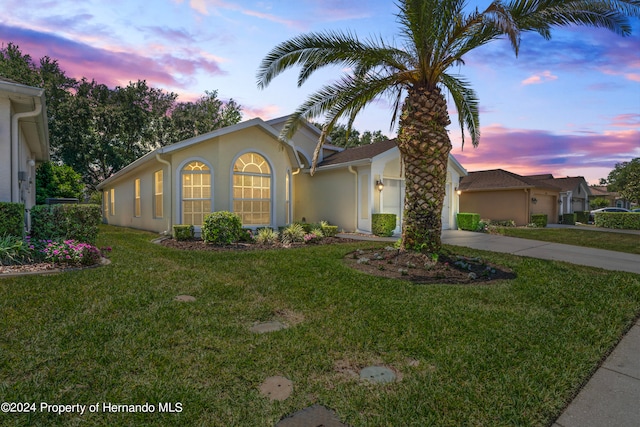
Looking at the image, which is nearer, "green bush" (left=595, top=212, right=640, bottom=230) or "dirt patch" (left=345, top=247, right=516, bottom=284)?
"dirt patch" (left=345, top=247, right=516, bottom=284)

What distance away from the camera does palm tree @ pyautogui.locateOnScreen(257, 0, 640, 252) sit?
6.28 metres

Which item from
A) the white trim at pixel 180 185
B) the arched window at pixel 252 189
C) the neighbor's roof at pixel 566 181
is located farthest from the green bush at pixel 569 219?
the white trim at pixel 180 185

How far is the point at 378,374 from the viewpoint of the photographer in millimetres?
2857

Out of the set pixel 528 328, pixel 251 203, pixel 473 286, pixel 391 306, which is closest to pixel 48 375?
pixel 391 306

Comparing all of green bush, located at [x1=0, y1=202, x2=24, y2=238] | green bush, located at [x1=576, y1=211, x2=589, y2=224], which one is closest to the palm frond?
green bush, located at [x1=0, y1=202, x2=24, y2=238]

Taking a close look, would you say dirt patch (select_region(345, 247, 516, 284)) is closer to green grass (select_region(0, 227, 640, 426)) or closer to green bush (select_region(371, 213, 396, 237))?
green grass (select_region(0, 227, 640, 426))

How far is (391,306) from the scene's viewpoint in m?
4.49

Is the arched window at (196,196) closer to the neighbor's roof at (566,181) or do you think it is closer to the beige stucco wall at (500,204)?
the beige stucco wall at (500,204)

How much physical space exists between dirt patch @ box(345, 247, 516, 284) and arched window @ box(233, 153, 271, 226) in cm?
578

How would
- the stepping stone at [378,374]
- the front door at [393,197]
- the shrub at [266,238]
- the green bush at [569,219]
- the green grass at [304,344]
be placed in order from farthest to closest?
the green bush at [569,219] < the front door at [393,197] < the shrub at [266,238] < the stepping stone at [378,374] < the green grass at [304,344]

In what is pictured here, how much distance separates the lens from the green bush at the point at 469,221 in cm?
1583

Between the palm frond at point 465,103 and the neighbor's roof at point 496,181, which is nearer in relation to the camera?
the palm frond at point 465,103

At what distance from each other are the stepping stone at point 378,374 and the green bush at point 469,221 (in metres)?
14.7

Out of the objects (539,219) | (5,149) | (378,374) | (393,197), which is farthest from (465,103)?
(539,219)
